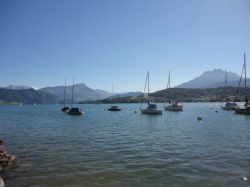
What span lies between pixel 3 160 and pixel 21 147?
33.3 ft

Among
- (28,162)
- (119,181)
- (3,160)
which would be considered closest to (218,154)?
(119,181)

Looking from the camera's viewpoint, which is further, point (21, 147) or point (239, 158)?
point (21, 147)

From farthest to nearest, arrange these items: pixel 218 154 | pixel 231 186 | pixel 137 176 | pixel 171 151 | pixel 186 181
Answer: pixel 171 151
pixel 218 154
pixel 137 176
pixel 186 181
pixel 231 186

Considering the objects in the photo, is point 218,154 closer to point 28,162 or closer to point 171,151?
point 171,151

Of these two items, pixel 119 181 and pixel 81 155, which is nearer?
pixel 119 181

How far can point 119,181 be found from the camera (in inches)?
794

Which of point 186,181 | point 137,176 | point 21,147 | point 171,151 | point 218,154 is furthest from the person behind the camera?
point 21,147

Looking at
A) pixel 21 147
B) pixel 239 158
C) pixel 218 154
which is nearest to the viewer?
pixel 239 158

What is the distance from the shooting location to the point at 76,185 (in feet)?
63.6

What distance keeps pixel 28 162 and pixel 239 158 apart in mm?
18461

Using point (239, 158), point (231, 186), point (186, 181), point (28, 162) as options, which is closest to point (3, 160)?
point (28, 162)

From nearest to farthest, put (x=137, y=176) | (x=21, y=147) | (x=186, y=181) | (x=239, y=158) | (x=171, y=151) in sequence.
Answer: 1. (x=186, y=181)
2. (x=137, y=176)
3. (x=239, y=158)
4. (x=171, y=151)
5. (x=21, y=147)

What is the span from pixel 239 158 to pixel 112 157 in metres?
11.4

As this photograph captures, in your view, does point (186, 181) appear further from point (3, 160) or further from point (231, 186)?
point (3, 160)
